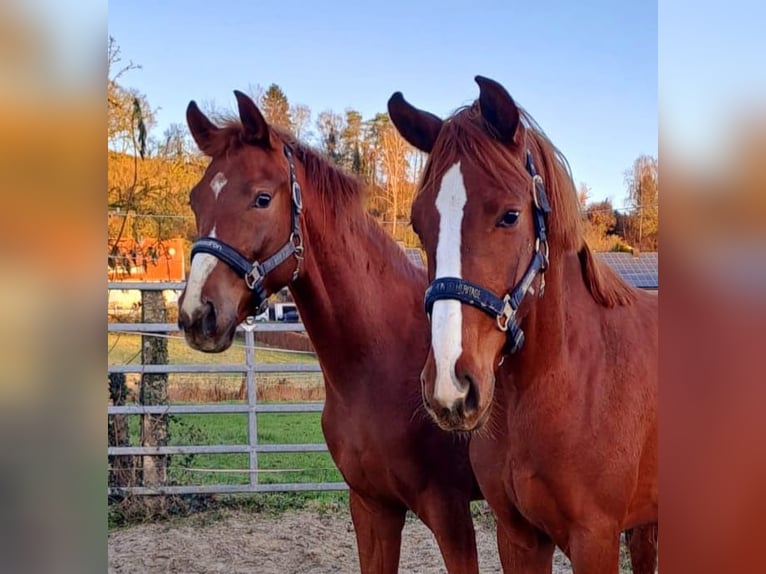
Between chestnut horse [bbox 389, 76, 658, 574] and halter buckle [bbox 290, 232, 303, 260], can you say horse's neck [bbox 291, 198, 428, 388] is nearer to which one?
halter buckle [bbox 290, 232, 303, 260]

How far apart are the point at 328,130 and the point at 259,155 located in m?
2.10

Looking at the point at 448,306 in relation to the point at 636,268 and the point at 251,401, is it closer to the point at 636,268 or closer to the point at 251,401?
the point at 636,268

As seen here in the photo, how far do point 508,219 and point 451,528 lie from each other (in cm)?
107

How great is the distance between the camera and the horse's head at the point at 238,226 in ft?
5.16

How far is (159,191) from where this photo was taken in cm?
370

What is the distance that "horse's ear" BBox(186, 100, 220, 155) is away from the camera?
1801 millimetres

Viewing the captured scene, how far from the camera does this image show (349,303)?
1.87 m

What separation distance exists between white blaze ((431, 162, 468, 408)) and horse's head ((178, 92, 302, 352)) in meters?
0.63

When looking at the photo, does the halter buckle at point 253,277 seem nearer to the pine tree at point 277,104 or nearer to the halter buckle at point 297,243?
the halter buckle at point 297,243

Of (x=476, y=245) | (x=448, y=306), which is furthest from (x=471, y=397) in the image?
(x=476, y=245)

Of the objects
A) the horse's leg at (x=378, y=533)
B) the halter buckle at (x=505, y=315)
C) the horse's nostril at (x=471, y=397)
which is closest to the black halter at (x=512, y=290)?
the halter buckle at (x=505, y=315)

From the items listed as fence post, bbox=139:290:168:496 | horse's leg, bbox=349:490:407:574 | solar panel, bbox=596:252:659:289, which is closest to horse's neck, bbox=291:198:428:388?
horse's leg, bbox=349:490:407:574

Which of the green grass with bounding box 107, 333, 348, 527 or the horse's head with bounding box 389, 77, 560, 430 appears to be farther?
the green grass with bounding box 107, 333, 348, 527

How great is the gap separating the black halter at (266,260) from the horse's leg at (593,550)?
102 cm
